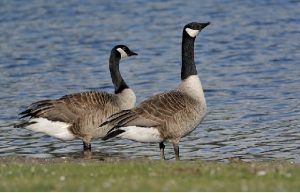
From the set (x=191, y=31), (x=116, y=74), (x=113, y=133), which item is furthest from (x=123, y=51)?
(x=113, y=133)

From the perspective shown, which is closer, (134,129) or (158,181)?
(158,181)

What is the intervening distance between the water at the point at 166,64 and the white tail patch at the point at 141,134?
1456 mm

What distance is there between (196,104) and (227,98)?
7.26 meters

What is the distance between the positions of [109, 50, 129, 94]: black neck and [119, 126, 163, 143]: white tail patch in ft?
8.89

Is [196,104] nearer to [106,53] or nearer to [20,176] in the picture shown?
[20,176]

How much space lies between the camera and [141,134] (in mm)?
17109

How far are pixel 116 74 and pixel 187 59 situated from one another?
2.38 m

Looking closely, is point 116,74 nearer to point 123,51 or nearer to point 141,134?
point 123,51

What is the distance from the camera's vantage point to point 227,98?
80.5 feet

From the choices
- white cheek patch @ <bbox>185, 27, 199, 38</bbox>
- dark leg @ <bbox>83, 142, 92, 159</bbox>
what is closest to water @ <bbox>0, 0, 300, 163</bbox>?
dark leg @ <bbox>83, 142, 92, 159</bbox>

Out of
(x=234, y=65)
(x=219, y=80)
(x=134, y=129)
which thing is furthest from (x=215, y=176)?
(x=234, y=65)

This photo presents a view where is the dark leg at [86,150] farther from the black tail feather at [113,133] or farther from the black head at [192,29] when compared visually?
the black head at [192,29]

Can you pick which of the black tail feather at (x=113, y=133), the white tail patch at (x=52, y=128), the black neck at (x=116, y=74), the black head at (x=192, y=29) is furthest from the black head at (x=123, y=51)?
the black tail feather at (x=113, y=133)

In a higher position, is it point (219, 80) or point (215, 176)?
point (215, 176)
